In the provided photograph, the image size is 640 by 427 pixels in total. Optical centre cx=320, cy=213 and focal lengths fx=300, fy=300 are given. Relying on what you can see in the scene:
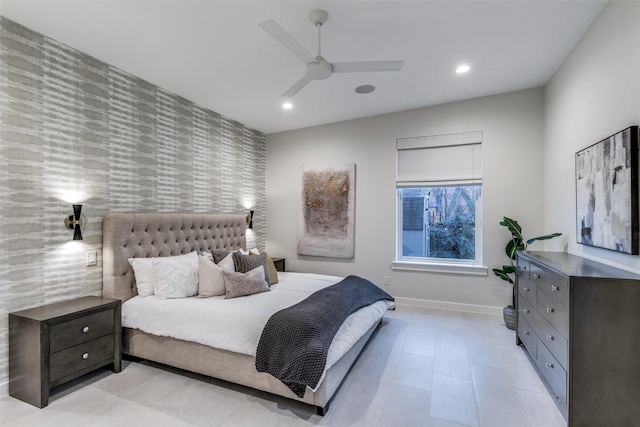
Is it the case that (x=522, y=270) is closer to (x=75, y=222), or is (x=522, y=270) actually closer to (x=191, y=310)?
(x=191, y=310)

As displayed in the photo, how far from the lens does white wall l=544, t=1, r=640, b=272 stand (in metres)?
2.02

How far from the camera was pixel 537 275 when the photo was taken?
2.50 metres

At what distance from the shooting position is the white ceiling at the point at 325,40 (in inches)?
87.9

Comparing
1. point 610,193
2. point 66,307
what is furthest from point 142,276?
point 610,193

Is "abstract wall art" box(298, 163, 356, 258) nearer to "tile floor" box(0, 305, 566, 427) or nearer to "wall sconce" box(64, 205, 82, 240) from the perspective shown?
"tile floor" box(0, 305, 566, 427)

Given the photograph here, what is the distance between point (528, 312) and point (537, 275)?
0.48 m

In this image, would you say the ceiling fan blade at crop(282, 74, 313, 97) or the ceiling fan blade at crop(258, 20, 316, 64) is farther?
the ceiling fan blade at crop(282, 74, 313, 97)

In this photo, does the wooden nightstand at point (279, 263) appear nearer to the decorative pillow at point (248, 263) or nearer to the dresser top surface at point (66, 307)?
the decorative pillow at point (248, 263)

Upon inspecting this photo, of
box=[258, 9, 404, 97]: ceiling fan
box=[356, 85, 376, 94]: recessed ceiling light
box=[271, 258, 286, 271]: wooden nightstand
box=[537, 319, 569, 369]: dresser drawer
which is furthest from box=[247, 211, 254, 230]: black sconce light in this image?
box=[537, 319, 569, 369]: dresser drawer

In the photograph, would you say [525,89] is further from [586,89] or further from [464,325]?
[464,325]

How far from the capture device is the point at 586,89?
2.64 meters

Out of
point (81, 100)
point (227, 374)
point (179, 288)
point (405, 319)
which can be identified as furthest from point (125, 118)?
point (405, 319)

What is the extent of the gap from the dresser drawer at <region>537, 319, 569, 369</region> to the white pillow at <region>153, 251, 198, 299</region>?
3072mm

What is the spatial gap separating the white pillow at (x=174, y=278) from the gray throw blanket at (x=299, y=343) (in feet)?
4.03
